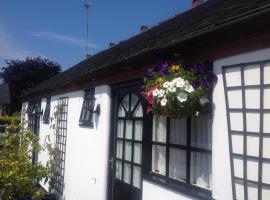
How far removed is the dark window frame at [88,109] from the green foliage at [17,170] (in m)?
1.83

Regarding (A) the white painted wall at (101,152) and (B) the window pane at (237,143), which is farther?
(A) the white painted wall at (101,152)

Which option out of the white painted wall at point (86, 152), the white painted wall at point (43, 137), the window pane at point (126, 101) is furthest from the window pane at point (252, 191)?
the white painted wall at point (43, 137)

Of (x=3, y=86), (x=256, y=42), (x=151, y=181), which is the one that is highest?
(x=3, y=86)

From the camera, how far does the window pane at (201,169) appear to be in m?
4.06

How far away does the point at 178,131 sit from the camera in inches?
183

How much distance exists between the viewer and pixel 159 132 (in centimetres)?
506

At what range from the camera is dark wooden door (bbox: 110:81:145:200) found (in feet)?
19.0

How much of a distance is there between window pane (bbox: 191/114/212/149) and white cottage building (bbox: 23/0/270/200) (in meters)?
0.01

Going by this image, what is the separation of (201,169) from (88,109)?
403 centimetres

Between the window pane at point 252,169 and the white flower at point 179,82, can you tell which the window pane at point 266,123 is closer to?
the window pane at point 252,169

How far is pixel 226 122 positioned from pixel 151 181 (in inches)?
72.6

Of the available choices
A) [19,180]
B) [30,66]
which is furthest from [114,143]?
[30,66]

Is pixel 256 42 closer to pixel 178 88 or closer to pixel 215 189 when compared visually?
pixel 178 88

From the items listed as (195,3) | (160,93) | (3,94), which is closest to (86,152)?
(160,93)
